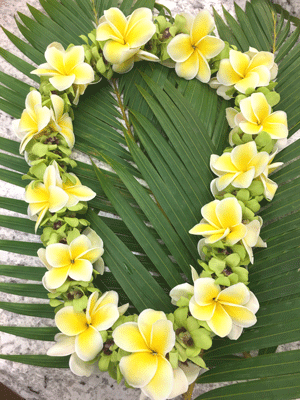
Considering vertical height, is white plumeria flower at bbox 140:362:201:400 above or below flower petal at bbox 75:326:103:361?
above

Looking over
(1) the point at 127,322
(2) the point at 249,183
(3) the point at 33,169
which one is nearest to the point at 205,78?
(2) the point at 249,183

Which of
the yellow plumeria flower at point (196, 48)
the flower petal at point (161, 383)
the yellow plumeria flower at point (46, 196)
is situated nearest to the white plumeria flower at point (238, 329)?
the flower petal at point (161, 383)

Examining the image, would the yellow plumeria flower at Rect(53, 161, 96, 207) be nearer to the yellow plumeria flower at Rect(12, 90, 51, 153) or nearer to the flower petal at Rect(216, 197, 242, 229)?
the yellow plumeria flower at Rect(12, 90, 51, 153)

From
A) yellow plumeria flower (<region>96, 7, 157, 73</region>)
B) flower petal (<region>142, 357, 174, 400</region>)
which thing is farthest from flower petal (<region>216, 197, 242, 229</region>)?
yellow plumeria flower (<region>96, 7, 157, 73</region>)

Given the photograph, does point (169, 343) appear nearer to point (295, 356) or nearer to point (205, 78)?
point (295, 356)

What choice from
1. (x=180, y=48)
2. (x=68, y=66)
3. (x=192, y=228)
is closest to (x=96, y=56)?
(x=68, y=66)

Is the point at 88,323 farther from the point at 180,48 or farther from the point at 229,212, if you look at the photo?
the point at 180,48

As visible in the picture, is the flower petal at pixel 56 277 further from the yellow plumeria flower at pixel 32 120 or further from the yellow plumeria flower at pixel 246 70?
the yellow plumeria flower at pixel 246 70
